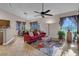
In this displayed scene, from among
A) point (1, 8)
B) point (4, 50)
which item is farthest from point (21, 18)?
point (4, 50)

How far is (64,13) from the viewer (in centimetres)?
235

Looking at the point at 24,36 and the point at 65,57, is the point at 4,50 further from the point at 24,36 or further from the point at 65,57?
the point at 65,57

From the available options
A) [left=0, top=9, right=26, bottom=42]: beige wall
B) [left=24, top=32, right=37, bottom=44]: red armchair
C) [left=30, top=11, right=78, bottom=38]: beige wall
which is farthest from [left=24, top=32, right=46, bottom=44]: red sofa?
[left=0, top=9, right=26, bottom=42]: beige wall

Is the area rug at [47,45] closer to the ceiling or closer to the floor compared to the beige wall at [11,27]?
closer to the floor

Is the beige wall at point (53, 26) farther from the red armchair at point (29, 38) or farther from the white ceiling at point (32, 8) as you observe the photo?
the red armchair at point (29, 38)

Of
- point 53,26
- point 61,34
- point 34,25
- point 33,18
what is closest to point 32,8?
point 33,18

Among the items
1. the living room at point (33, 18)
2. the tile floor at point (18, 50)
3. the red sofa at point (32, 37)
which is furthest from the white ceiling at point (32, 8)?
the tile floor at point (18, 50)

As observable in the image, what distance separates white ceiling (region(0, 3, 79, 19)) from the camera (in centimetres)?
225

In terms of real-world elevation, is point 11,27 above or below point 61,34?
above

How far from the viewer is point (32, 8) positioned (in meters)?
2.34

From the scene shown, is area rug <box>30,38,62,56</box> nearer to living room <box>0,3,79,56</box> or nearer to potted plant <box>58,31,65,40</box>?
living room <box>0,3,79,56</box>

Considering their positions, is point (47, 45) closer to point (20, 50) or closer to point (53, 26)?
point (53, 26)

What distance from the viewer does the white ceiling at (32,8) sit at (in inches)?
88.7

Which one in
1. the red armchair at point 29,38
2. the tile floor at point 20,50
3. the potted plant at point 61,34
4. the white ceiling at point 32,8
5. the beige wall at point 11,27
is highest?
the white ceiling at point 32,8
